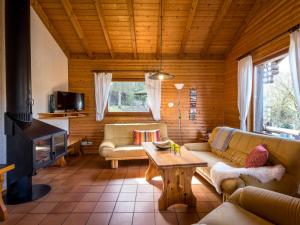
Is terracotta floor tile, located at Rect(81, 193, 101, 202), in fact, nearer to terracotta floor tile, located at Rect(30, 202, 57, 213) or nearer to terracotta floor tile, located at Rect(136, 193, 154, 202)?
terracotta floor tile, located at Rect(30, 202, 57, 213)

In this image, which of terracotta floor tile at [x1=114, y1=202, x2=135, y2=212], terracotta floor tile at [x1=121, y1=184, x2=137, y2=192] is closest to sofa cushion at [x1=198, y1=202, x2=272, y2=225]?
terracotta floor tile at [x1=114, y1=202, x2=135, y2=212]

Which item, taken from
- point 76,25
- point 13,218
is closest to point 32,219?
point 13,218

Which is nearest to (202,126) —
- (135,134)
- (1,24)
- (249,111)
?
(249,111)

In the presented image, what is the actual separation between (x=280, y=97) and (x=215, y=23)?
6.58 ft

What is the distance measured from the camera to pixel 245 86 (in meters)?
4.12

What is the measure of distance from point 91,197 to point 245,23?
4408mm

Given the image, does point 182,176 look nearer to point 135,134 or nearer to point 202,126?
point 135,134

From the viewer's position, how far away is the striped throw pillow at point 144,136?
4734mm

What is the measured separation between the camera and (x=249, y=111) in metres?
4.21

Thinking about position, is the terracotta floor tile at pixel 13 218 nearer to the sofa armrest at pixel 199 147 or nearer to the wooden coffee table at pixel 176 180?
the wooden coffee table at pixel 176 180

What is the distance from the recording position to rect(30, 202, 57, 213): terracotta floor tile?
8.29ft

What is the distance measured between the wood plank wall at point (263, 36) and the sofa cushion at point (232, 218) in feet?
8.89

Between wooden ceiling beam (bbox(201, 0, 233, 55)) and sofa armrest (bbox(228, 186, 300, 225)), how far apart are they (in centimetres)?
344

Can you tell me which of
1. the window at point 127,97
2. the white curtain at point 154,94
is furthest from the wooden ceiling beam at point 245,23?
the window at point 127,97
